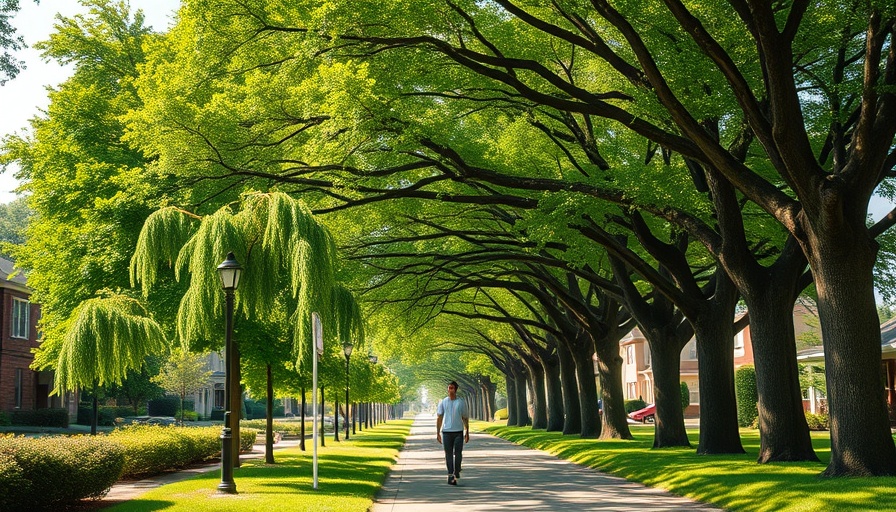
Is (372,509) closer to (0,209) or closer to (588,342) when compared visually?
(588,342)

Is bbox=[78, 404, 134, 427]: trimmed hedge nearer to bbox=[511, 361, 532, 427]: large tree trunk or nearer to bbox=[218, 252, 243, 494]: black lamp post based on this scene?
bbox=[511, 361, 532, 427]: large tree trunk

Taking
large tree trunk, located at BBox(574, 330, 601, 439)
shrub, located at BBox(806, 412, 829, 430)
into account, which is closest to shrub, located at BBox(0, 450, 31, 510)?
large tree trunk, located at BBox(574, 330, 601, 439)

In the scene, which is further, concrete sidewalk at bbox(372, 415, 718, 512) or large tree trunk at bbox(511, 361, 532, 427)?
large tree trunk at bbox(511, 361, 532, 427)

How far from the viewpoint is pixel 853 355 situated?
13836 millimetres

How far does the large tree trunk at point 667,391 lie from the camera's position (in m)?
26.3

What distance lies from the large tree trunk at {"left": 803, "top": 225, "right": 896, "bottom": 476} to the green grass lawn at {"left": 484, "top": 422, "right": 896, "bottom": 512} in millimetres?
644

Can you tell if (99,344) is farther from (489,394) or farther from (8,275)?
(489,394)

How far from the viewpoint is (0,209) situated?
13138 centimetres

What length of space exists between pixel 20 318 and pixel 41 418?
229 inches

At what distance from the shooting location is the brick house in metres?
46.6

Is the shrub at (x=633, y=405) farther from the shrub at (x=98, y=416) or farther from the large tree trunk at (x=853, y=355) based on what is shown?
the large tree trunk at (x=853, y=355)

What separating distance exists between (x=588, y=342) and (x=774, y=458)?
58.6ft

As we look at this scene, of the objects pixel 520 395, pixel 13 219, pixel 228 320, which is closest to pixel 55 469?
pixel 228 320

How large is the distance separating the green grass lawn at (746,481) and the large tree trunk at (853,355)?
64cm
